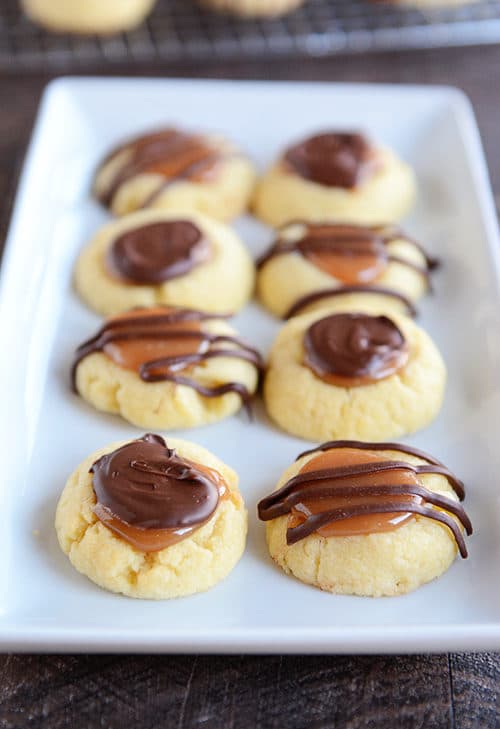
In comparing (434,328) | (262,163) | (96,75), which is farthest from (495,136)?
(96,75)

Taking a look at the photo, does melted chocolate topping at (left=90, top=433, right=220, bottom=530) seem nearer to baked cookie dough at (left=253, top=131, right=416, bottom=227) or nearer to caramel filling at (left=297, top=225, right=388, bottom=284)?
caramel filling at (left=297, top=225, right=388, bottom=284)

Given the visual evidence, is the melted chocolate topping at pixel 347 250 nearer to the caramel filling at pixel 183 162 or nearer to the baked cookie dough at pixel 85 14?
the caramel filling at pixel 183 162

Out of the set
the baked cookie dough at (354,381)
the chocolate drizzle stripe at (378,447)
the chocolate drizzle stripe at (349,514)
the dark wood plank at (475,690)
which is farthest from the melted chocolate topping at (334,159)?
the dark wood plank at (475,690)

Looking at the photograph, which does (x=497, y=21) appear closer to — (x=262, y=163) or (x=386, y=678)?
(x=262, y=163)

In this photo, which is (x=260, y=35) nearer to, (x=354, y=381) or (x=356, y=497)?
(x=354, y=381)

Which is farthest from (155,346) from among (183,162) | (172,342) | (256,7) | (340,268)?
(256,7)
